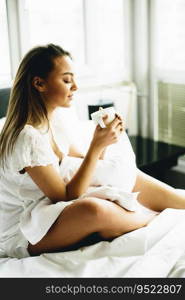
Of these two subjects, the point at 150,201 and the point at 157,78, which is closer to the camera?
the point at 150,201

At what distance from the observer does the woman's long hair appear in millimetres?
1396

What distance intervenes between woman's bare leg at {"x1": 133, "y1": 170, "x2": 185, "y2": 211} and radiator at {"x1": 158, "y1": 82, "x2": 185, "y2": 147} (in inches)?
46.4

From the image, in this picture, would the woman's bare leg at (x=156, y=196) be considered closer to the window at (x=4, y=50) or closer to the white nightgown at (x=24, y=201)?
the white nightgown at (x=24, y=201)

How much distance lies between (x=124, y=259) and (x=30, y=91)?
25.5 inches

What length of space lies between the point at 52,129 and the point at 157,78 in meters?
1.38

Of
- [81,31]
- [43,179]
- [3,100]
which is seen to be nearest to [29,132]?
[43,179]

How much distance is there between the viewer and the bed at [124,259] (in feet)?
3.67

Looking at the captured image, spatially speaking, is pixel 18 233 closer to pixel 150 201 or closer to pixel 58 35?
pixel 150 201

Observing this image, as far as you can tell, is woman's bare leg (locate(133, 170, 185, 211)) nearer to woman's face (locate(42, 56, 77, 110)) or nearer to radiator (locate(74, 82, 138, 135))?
woman's face (locate(42, 56, 77, 110))

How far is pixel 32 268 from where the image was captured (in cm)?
118

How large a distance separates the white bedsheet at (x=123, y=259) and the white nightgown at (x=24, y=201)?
0.08m

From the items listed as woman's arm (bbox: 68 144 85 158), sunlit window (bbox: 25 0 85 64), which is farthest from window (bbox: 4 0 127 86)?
woman's arm (bbox: 68 144 85 158)

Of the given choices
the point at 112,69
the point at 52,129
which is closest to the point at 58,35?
the point at 112,69

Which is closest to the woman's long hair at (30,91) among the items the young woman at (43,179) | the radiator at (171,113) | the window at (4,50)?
the young woman at (43,179)
